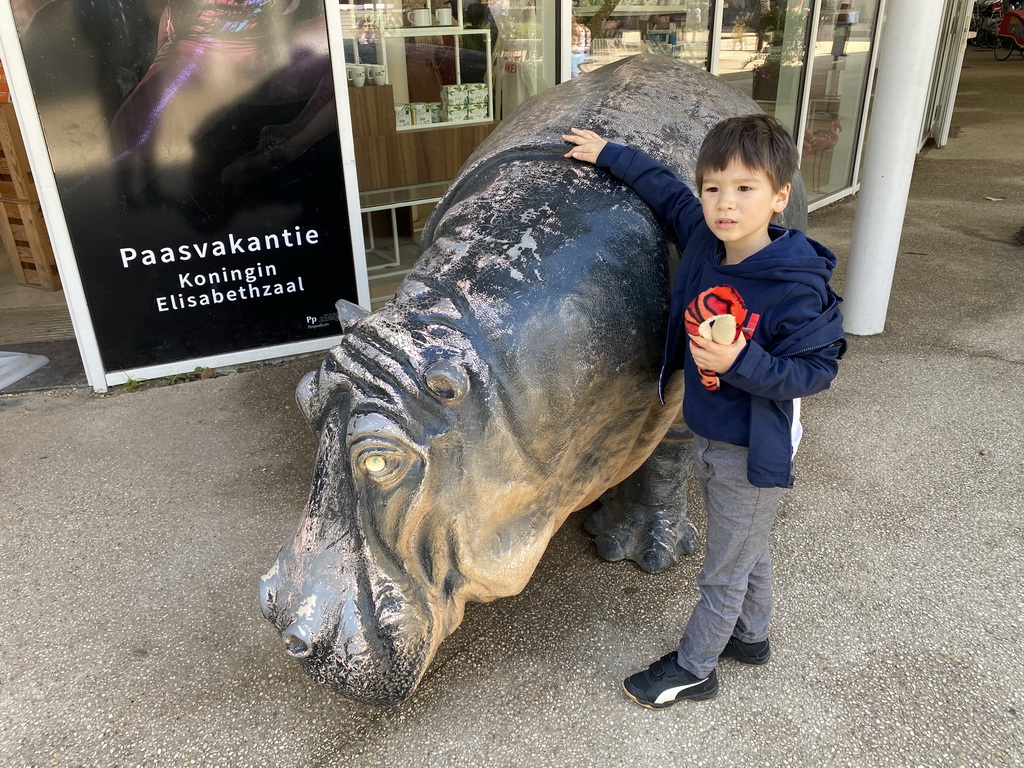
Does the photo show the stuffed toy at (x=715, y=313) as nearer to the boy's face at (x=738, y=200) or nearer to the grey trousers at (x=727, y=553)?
the boy's face at (x=738, y=200)

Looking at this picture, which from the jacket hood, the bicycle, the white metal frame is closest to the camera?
the jacket hood

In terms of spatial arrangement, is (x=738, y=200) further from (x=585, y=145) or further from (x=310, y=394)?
(x=310, y=394)

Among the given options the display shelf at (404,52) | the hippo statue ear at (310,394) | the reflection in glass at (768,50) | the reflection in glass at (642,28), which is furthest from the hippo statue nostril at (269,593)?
the reflection in glass at (768,50)

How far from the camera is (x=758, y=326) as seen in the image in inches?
66.3

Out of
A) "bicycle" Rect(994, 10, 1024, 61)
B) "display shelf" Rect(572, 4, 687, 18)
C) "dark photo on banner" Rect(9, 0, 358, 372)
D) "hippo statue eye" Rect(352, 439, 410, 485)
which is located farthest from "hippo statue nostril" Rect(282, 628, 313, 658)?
"bicycle" Rect(994, 10, 1024, 61)

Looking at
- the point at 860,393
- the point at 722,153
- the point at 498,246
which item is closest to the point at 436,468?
the point at 498,246

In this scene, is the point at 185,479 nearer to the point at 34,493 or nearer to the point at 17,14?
the point at 34,493

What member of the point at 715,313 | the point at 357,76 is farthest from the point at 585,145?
the point at 357,76

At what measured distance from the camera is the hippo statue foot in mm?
2656

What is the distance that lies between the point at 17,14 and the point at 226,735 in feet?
11.0

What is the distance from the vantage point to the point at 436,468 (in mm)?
1470

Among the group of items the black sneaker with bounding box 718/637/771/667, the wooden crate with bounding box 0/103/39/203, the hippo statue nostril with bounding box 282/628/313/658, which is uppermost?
the wooden crate with bounding box 0/103/39/203

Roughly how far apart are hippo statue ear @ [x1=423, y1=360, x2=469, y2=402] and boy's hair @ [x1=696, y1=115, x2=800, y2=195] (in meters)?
0.74

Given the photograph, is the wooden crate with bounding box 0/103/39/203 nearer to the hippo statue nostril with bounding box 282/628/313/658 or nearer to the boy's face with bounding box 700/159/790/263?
the hippo statue nostril with bounding box 282/628/313/658
